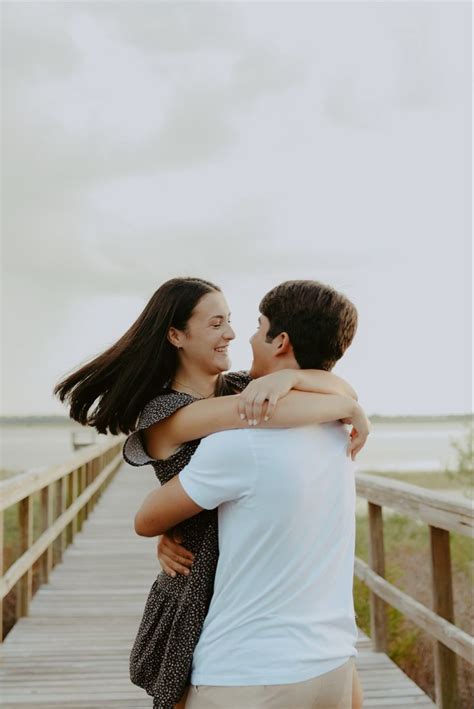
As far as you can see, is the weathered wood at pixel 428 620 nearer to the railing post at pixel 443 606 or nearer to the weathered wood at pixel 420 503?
the railing post at pixel 443 606

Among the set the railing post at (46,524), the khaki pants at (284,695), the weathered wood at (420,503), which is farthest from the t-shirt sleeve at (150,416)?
the railing post at (46,524)

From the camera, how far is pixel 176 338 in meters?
2.08

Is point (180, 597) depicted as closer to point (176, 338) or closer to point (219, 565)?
point (219, 565)

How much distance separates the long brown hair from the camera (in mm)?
2018

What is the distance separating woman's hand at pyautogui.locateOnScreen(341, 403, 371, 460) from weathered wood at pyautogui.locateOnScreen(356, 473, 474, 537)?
1.41m

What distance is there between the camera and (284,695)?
160 cm

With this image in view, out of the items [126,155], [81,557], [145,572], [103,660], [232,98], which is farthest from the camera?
[232,98]

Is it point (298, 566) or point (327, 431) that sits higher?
point (327, 431)

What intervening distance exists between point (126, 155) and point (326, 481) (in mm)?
20634

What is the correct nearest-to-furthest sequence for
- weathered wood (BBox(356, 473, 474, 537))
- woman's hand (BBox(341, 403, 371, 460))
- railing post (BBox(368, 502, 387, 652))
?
1. woman's hand (BBox(341, 403, 371, 460))
2. weathered wood (BBox(356, 473, 474, 537))
3. railing post (BBox(368, 502, 387, 652))

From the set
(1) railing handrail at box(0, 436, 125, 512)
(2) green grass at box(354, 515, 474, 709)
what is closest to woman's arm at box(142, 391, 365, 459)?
(2) green grass at box(354, 515, 474, 709)

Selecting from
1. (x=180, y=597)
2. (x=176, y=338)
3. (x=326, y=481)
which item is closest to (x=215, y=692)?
(x=180, y=597)

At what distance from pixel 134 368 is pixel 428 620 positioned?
2.21 metres

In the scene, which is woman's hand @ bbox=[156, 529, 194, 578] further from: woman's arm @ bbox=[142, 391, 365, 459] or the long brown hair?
the long brown hair
